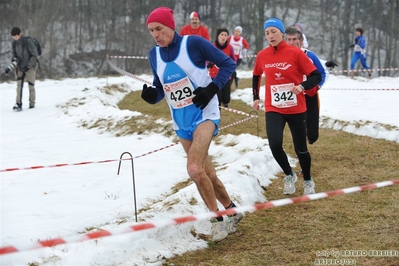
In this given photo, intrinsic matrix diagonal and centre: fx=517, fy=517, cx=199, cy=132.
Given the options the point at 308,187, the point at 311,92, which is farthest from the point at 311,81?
the point at 308,187

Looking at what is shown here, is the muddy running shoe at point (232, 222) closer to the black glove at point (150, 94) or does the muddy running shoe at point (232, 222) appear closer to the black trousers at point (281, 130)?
the black trousers at point (281, 130)

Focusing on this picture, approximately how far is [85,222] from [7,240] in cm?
87

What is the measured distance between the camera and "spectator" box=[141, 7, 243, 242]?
4.50 metres

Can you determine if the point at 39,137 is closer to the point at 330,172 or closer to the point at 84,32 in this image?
the point at 330,172

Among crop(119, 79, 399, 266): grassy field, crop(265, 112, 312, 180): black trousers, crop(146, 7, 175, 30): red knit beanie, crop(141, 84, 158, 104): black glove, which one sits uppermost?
crop(146, 7, 175, 30): red knit beanie

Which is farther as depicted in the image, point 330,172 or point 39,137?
point 39,137

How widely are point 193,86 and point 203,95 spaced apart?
23 centimetres

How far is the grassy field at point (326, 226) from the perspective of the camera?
4164 mm

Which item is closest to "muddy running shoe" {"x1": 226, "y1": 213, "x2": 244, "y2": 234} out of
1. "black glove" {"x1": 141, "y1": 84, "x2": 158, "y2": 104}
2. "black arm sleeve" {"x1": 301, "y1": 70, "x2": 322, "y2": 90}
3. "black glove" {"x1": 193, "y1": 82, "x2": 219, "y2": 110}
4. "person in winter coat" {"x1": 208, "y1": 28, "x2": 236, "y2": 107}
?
"black glove" {"x1": 193, "y1": 82, "x2": 219, "y2": 110}

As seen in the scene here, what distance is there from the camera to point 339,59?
54500 mm

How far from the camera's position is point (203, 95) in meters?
4.42

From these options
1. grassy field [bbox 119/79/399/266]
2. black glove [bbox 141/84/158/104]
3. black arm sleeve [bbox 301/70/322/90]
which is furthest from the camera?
black arm sleeve [bbox 301/70/322/90]

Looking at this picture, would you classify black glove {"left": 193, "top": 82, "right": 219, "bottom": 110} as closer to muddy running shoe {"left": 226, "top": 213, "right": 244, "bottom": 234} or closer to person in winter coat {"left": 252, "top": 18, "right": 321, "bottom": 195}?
muddy running shoe {"left": 226, "top": 213, "right": 244, "bottom": 234}

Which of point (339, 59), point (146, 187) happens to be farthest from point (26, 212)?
point (339, 59)
